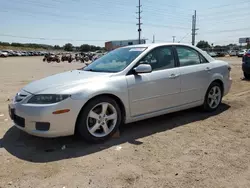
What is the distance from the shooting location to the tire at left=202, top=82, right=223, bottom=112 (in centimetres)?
534

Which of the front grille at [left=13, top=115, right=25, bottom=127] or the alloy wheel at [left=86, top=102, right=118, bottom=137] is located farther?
the alloy wheel at [left=86, top=102, right=118, bottom=137]

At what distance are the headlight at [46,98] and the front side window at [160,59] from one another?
5.18 ft

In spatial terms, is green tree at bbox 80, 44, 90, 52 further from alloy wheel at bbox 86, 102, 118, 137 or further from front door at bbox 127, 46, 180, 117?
alloy wheel at bbox 86, 102, 118, 137

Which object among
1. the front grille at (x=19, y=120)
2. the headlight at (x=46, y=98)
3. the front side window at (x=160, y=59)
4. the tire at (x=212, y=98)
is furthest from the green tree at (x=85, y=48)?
the headlight at (x=46, y=98)

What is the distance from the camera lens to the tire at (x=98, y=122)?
364 centimetres

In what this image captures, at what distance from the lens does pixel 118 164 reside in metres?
3.17

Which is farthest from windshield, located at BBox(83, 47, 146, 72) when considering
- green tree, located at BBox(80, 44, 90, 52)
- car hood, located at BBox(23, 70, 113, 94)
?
green tree, located at BBox(80, 44, 90, 52)

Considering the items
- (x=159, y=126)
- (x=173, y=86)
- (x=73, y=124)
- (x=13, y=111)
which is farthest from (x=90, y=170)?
(x=173, y=86)

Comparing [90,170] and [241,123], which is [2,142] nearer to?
[90,170]

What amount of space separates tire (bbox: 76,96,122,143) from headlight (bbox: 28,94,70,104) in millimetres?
373

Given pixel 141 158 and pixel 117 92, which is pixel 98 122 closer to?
pixel 117 92

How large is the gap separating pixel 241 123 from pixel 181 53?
173 centimetres

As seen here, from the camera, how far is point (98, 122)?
3.81 metres

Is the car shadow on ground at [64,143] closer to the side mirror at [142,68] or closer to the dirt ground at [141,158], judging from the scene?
the dirt ground at [141,158]
